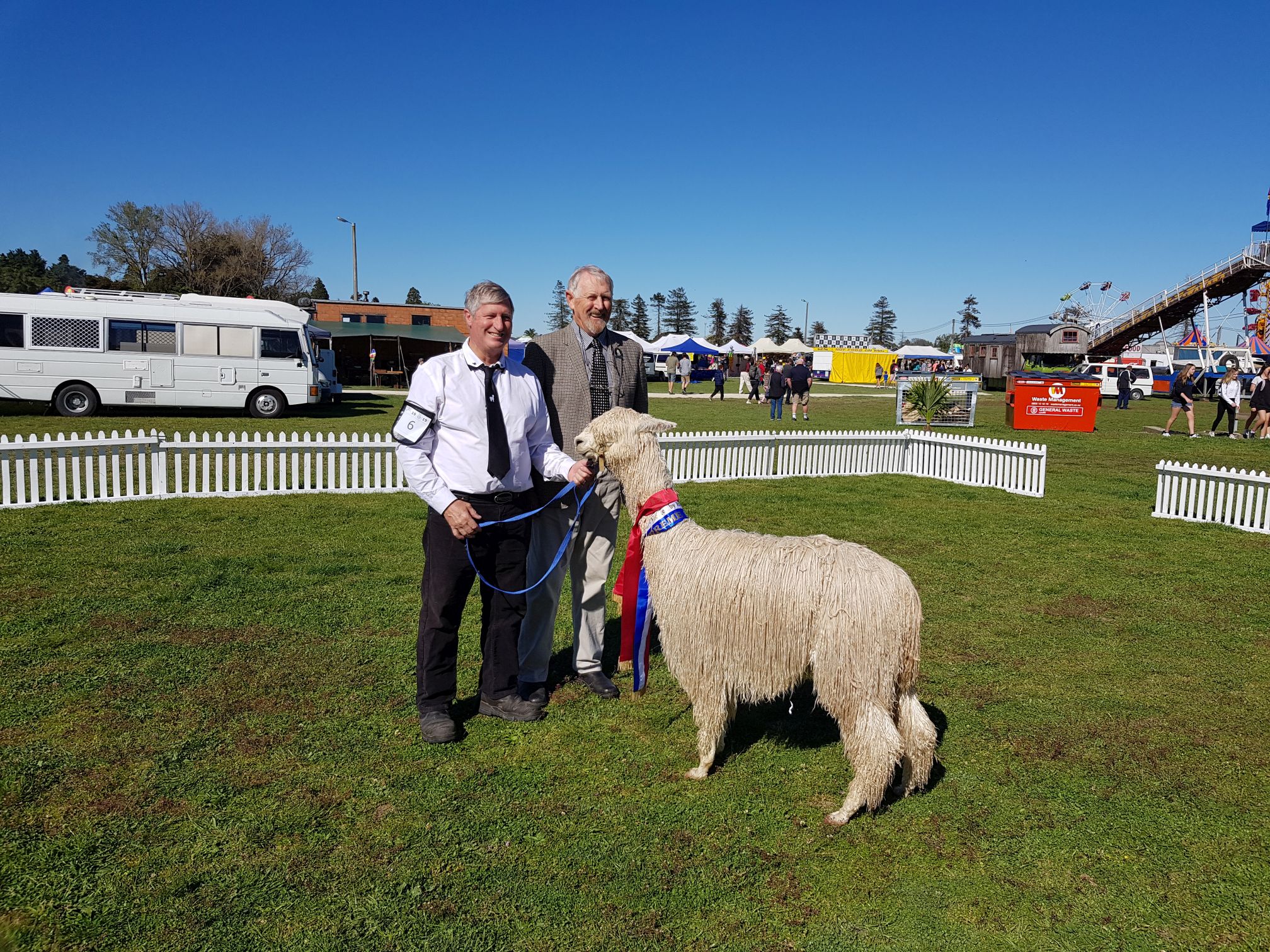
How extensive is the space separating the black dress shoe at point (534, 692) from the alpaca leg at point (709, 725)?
112cm

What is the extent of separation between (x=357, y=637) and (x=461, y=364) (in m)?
2.69

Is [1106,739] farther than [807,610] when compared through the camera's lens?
Yes

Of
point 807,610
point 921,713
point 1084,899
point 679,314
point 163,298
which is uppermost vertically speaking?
point 679,314

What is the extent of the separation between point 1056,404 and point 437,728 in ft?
76.1

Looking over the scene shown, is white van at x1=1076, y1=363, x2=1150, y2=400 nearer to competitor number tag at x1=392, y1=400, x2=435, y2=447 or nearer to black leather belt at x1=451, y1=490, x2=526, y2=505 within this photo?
black leather belt at x1=451, y1=490, x2=526, y2=505

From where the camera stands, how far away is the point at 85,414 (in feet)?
62.9

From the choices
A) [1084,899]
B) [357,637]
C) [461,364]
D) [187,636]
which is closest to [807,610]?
[1084,899]

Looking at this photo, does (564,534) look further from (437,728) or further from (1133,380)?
(1133,380)

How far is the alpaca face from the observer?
12.9 feet

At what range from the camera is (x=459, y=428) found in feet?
13.1

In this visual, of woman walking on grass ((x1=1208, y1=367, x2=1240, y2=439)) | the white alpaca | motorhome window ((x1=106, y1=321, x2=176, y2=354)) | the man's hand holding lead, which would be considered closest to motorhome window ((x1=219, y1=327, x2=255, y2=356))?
motorhome window ((x1=106, y1=321, x2=176, y2=354))

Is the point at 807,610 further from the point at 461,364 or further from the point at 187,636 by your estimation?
the point at 187,636

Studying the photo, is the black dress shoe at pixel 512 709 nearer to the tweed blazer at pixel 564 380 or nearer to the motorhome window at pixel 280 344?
the tweed blazer at pixel 564 380

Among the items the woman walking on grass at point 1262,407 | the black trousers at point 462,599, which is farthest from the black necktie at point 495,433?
the woman walking on grass at point 1262,407
